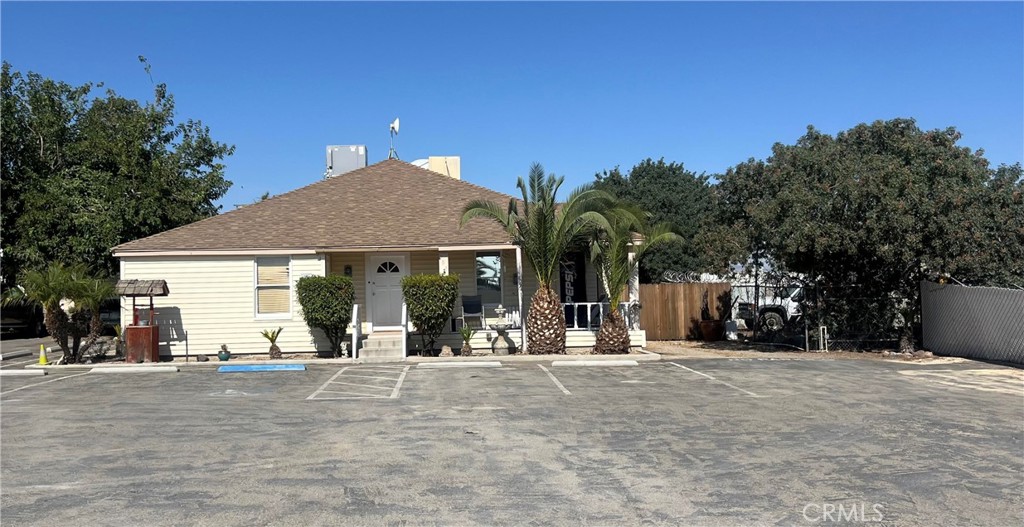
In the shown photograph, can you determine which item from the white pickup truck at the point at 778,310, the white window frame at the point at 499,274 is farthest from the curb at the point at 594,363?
the white pickup truck at the point at 778,310

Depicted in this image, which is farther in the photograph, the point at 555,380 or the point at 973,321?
the point at 973,321

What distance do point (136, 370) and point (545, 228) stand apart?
359 inches

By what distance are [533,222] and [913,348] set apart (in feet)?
33.2

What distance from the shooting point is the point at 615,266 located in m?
17.6

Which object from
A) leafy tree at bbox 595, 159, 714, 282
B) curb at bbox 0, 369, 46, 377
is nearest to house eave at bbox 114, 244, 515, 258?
curb at bbox 0, 369, 46, 377

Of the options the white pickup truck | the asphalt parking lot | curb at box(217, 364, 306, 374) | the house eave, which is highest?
the house eave

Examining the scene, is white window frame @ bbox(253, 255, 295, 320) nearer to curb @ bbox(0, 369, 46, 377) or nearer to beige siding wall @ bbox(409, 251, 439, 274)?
beige siding wall @ bbox(409, 251, 439, 274)

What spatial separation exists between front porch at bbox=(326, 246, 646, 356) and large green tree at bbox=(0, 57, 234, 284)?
9323 millimetres

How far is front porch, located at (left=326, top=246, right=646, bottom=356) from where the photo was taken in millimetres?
18906

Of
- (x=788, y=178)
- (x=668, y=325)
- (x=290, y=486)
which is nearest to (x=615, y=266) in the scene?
(x=788, y=178)

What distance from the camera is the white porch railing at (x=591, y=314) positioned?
1892cm

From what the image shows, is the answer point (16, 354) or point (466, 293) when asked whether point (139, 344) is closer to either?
point (16, 354)

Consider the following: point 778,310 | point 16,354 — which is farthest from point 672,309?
point 16,354

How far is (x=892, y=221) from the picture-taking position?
16.6m
